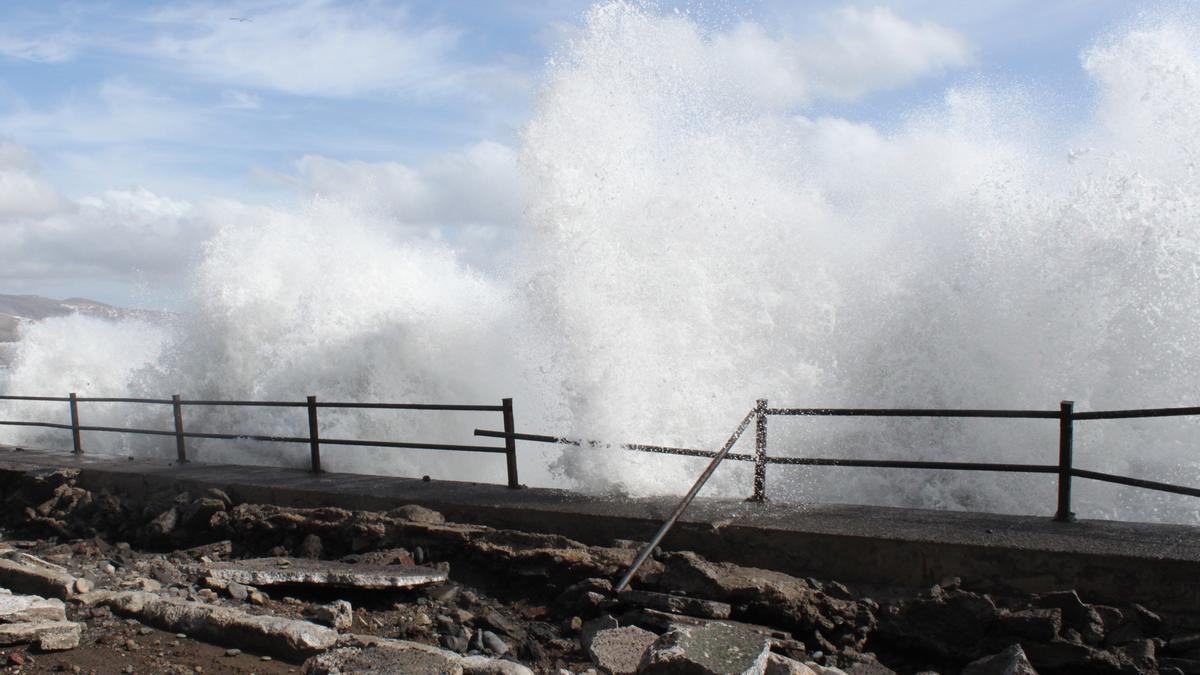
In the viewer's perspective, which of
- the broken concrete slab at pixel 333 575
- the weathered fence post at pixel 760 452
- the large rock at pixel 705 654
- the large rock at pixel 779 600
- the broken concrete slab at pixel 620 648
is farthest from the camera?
the weathered fence post at pixel 760 452

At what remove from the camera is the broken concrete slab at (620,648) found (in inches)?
158

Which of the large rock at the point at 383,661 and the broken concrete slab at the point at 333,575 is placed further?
the broken concrete slab at the point at 333,575

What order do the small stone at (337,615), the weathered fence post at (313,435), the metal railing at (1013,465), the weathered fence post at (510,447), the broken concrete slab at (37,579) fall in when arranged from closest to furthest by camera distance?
the metal railing at (1013,465) → the small stone at (337,615) → the broken concrete slab at (37,579) → the weathered fence post at (510,447) → the weathered fence post at (313,435)

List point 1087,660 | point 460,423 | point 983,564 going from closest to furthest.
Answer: point 1087,660 → point 983,564 → point 460,423

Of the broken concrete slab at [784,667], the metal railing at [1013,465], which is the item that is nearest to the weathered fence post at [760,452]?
the metal railing at [1013,465]

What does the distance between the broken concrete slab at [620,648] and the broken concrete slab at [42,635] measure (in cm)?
252

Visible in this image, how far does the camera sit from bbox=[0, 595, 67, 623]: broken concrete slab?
4.51m

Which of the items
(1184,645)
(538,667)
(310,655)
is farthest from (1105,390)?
(310,655)

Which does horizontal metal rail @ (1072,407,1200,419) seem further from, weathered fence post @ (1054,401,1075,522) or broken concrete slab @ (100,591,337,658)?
broken concrete slab @ (100,591,337,658)

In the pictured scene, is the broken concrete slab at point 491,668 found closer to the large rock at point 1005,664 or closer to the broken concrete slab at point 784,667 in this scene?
the broken concrete slab at point 784,667

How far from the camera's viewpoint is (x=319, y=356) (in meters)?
15.6

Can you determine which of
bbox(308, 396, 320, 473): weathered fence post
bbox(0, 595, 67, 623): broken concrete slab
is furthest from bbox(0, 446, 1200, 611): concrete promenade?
A: bbox(0, 595, 67, 623): broken concrete slab

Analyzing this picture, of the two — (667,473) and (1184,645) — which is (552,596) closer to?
(667,473)

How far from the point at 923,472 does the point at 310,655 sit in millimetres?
7523
